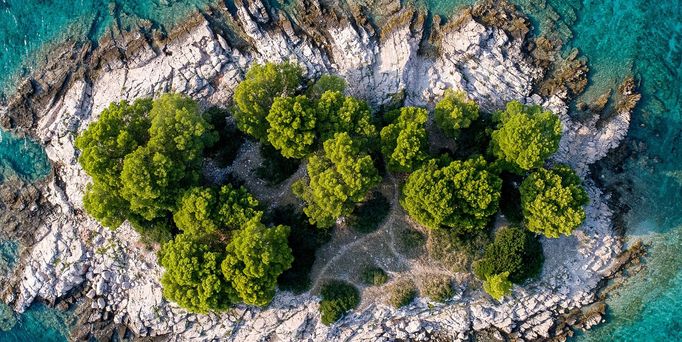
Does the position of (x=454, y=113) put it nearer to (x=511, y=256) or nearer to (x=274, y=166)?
(x=511, y=256)

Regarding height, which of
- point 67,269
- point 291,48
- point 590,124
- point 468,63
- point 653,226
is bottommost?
point 653,226

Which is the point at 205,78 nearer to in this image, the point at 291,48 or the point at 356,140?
the point at 291,48

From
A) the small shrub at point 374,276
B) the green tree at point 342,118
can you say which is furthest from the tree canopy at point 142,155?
the small shrub at point 374,276

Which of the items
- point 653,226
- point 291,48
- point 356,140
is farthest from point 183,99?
point 653,226

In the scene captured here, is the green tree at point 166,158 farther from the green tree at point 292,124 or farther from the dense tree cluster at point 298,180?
the green tree at point 292,124

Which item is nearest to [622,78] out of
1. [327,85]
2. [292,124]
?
[327,85]

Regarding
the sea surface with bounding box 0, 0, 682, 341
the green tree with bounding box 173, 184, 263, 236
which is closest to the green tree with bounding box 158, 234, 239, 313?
the green tree with bounding box 173, 184, 263, 236
